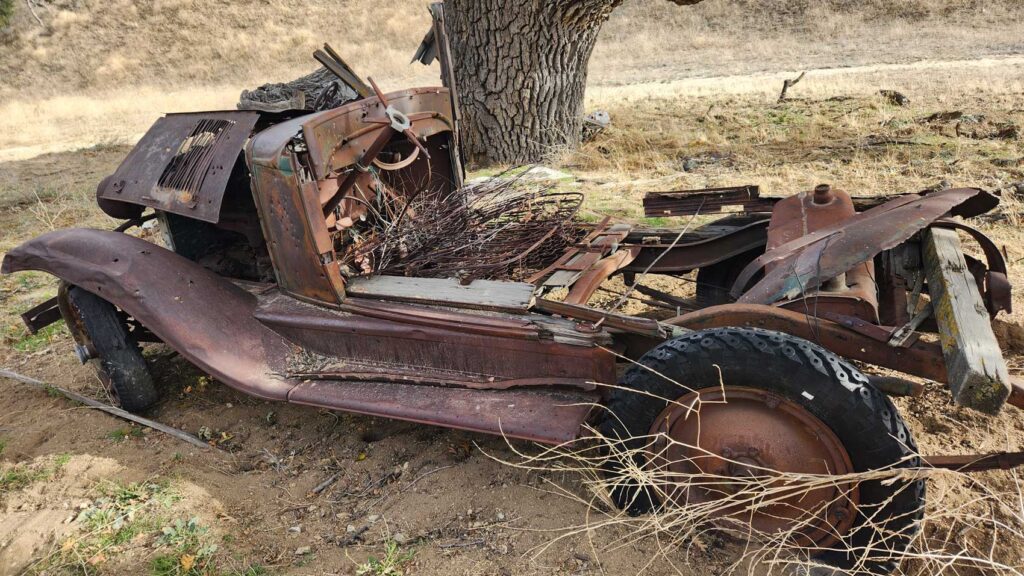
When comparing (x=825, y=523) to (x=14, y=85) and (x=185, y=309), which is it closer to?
(x=185, y=309)

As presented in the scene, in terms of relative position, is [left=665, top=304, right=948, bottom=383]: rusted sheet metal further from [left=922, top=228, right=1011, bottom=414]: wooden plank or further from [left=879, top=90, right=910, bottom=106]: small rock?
[left=879, top=90, right=910, bottom=106]: small rock

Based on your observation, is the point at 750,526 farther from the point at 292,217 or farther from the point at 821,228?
the point at 292,217

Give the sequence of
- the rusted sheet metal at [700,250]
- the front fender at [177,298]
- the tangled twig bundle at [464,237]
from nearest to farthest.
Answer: the front fender at [177,298], the tangled twig bundle at [464,237], the rusted sheet metal at [700,250]

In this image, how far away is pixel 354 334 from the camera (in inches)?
124

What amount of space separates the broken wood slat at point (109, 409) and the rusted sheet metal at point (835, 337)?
2654 mm

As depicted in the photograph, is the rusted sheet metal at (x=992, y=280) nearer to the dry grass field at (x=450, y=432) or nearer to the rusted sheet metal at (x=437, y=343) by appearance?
the dry grass field at (x=450, y=432)

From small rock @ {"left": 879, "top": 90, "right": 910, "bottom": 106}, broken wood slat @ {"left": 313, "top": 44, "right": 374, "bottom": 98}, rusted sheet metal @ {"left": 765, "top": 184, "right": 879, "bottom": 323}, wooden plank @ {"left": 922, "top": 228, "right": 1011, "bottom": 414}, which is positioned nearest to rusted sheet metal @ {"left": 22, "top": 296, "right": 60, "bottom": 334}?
broken wood slat @ {"left": 313, "top": 44, "right": 374, "bottom": 98}

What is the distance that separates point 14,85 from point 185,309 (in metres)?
27.4

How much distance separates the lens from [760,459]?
2.30 metres

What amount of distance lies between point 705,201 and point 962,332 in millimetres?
1978

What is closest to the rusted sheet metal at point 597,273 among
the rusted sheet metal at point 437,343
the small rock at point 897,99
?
the rusted sheet metal at point 437,343

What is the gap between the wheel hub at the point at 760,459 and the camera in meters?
2.19

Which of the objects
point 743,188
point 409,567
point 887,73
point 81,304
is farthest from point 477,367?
point 887,73

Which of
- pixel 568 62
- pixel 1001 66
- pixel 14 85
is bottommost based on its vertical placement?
pixel 1001 66
